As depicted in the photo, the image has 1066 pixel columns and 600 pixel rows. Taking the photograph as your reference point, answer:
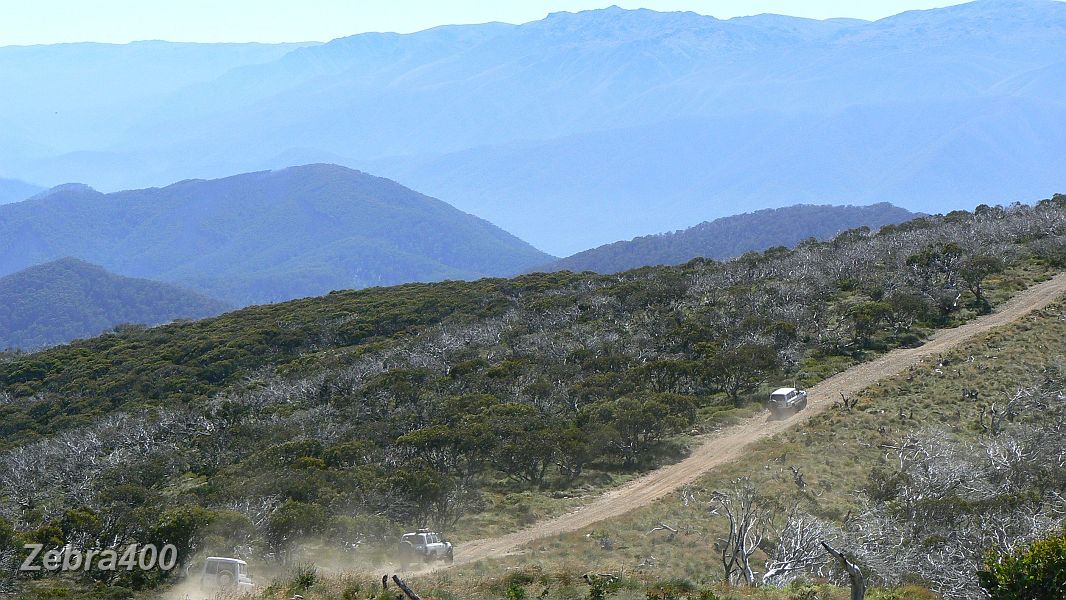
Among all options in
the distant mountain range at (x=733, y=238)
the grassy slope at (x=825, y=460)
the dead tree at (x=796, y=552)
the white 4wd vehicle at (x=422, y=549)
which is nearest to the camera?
the dead tree at (x=796, y=552)

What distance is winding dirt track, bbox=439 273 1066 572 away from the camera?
20.6m

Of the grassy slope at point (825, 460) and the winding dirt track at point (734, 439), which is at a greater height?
the grassy slope at point (825, 460)

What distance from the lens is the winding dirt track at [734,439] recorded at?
20562mm

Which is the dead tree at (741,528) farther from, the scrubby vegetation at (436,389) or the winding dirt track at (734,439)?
the winding dirt track at (734,439)

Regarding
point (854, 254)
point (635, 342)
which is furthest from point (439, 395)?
point (854, 254)

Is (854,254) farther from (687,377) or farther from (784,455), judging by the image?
(784,455)

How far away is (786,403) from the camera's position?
27.1 meters

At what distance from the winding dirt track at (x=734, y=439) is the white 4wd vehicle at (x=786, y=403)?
37 cm

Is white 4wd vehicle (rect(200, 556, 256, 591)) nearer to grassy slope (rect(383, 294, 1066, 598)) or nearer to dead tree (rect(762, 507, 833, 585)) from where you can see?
grassy slope (rect(383, 294, 1066, 598))

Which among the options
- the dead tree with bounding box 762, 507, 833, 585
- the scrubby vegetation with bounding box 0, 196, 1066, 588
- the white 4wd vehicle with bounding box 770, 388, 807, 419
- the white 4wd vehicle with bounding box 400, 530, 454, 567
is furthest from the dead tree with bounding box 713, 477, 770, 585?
the white 4wd vehicle with bounding box 400, 530, 454, 567

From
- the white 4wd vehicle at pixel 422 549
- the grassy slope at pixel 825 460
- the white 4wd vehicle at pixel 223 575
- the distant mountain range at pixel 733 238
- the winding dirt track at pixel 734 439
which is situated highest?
the white 4wd vehicle at pixel 223 575

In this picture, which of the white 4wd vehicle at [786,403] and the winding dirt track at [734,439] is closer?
the winding dirt track at [734,439]

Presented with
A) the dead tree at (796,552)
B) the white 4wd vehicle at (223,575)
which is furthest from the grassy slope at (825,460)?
the white 4wd vehicle at (223,575)

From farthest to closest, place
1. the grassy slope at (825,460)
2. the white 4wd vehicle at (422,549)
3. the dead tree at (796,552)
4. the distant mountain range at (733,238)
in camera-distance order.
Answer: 1. the distant mountain range at (733,238)
2. the white 4wd vehicle at (422,549)
3. the grassy slope at (825,460)
4. the dead tree at (796,552)
